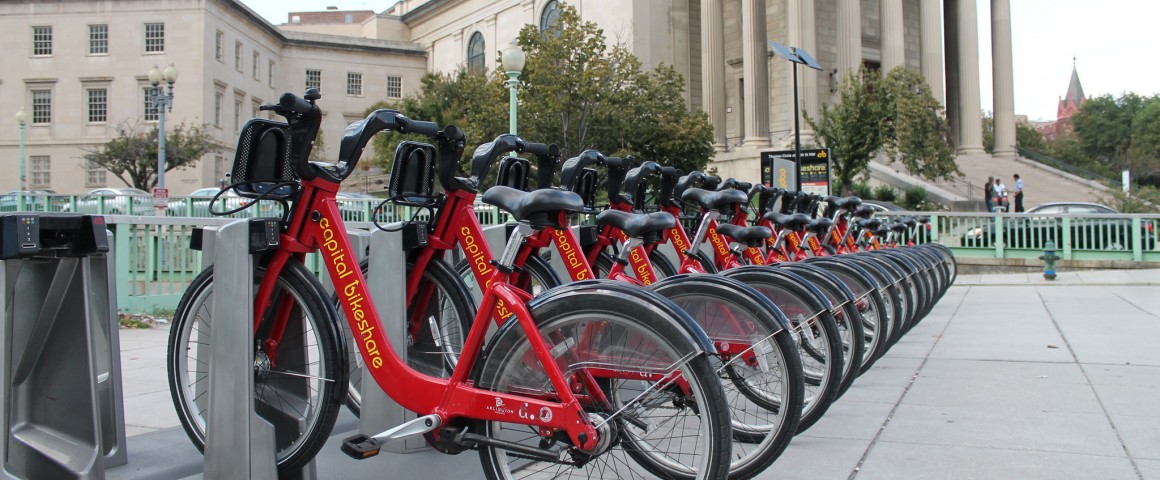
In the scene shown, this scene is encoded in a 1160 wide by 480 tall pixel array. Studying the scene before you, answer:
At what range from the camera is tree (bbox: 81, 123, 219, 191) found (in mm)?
46094

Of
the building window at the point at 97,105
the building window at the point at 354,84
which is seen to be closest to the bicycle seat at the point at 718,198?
the building window at the point at 97,105

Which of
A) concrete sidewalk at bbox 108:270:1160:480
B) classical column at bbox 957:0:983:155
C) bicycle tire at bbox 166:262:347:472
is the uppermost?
classical column at bbox 957:0:983:155

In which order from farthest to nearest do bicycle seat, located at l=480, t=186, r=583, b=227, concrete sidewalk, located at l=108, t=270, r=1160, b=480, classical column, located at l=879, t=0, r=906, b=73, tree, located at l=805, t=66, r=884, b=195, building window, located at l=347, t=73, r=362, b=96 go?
building window, located at l=347, t=73, r=362, b=96, classical column, located at l=879, t=0, r=906, b=73, tree, located at l=805, t=66, r=884, b=195, concrete sidewalk, located at l=108, t=270, r=1160, b=480, bicycle seat, located at l=480, t=186, r=583, b=227

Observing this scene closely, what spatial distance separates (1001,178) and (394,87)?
46.9m

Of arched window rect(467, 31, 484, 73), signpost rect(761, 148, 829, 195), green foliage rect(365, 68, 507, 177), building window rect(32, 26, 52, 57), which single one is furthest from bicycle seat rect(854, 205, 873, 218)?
building window rect(32, 26, 52, 57)

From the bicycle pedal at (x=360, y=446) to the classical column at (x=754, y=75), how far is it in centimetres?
3768

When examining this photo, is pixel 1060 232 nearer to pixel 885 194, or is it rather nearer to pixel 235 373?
pixel 885 194

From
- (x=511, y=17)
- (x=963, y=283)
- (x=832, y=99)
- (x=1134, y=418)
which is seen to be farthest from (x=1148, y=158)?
(x=1134, y=418)

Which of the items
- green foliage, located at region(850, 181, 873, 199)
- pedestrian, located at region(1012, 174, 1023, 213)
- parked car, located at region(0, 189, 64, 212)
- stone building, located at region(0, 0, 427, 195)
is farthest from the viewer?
stone building, located at region(0, 0, 427, 195)

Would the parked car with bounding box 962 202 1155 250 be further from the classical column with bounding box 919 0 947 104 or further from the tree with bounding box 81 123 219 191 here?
the tree with bounding box 81 123 219 191

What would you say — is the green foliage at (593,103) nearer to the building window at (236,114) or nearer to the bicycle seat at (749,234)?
the bicycle seat at (749,234)

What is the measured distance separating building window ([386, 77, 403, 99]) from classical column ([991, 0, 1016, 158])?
43193mm

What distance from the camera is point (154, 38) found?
2101 inches

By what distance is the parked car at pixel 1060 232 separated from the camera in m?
19.8
